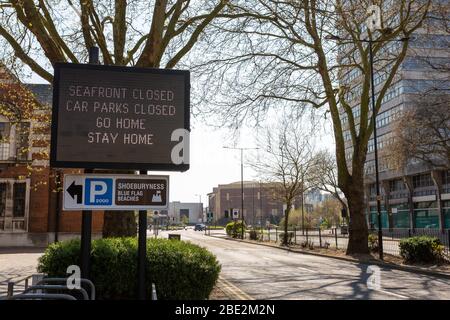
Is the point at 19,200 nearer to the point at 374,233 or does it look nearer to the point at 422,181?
the point at 374,233

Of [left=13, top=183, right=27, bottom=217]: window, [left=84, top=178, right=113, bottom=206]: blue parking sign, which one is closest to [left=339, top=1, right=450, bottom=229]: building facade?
[left=13, top=183, right=27, bottom=217]: window

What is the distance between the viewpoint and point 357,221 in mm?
26641

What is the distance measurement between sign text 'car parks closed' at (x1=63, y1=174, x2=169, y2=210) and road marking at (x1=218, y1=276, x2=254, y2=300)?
3.97 m

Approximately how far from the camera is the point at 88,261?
8.55 meters

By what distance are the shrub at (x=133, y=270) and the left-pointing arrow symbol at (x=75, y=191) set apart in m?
1.38

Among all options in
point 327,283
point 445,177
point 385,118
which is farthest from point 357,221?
point 385,118

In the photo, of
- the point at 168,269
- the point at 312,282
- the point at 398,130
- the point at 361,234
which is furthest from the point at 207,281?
the point at 398,130

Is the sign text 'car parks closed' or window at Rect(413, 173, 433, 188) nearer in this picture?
the sign text 'car parks closed'

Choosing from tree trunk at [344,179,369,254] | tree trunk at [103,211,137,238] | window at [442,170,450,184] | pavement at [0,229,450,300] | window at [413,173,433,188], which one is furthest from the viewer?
window at [413,173,433,188]

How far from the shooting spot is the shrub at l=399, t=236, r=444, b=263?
20527mm

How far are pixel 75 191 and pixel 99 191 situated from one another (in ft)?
1.30

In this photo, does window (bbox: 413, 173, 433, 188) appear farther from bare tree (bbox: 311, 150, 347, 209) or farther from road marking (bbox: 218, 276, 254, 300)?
road marking (bbox: 218, 276, 254, 300)

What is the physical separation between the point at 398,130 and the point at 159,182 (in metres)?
30.7
